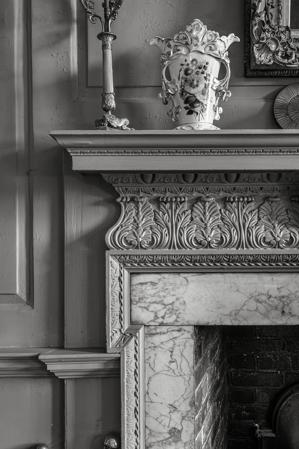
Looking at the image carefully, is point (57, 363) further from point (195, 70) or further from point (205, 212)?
point (195, 70)

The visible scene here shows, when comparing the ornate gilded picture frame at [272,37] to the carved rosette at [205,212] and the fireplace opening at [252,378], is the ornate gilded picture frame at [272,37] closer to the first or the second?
the carved rosette at [205,212]

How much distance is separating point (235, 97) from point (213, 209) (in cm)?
38

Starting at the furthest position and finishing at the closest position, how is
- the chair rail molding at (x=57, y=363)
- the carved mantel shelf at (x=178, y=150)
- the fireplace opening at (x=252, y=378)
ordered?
1. the fireplace opening at (x=252, y=378)
2. the chair rail molding at (x=57, y=363)
3. the carved mantel shelf at (x=178, y=150)

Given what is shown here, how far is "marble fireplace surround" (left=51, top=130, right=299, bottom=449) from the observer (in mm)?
1638

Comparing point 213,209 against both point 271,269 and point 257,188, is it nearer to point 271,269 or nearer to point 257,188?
point 257,188

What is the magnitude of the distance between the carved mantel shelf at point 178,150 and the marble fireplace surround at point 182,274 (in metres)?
0.08

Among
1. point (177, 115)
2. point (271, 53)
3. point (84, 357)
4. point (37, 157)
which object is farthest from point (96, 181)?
point (271, 53)

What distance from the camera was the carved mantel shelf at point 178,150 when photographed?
1.51 meters

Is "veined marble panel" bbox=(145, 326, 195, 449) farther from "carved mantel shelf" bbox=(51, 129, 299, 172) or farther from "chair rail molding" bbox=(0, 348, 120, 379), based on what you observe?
"carved mantel shelf" bbox=(51, 129, 299, 172)

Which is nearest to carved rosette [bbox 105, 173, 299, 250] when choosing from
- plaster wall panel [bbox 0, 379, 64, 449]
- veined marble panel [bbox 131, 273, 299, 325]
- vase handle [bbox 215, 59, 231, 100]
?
veined marble panel [bbox 131, 273, 299, 325]

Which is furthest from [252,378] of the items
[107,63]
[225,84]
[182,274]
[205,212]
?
[107,63]

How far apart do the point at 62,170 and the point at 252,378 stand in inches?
50.2

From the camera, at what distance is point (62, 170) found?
1710 millimetres

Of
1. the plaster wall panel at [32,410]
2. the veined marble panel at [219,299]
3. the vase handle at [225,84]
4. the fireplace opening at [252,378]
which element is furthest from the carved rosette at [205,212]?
the fireplace opening at [252,378]
